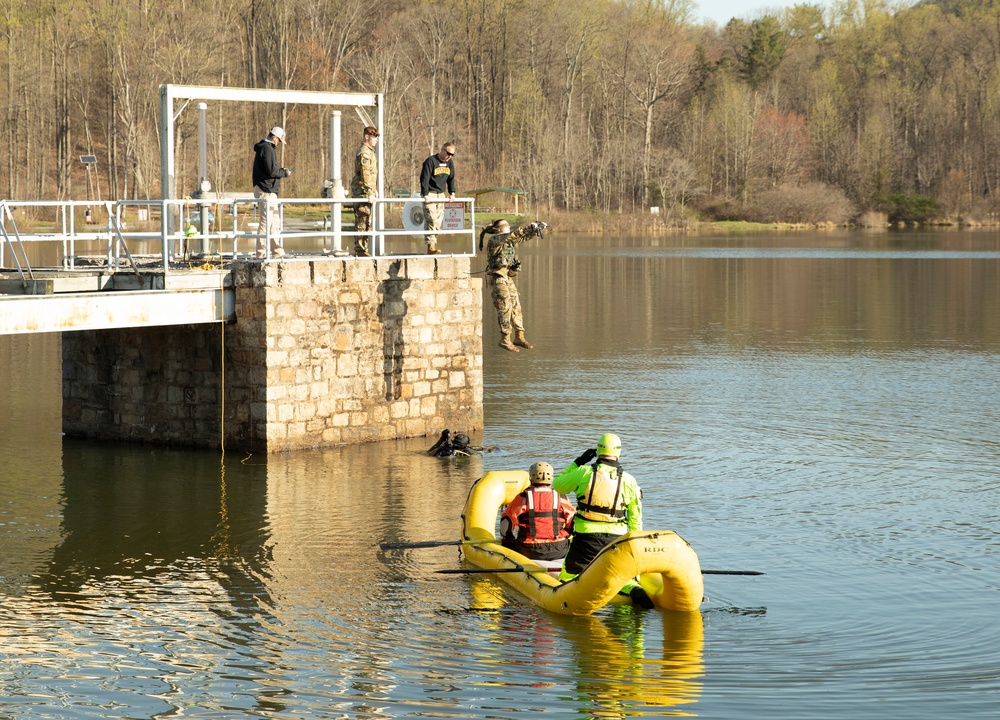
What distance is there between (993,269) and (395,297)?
1593 inches

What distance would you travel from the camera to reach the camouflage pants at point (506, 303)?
66.9 ft

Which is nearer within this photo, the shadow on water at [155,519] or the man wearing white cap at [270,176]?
the shadow on water at [155,519]

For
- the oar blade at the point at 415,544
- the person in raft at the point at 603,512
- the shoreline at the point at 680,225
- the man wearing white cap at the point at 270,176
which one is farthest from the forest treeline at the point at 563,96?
the person in raft at the point at 603,512

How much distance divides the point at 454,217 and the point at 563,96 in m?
79.3

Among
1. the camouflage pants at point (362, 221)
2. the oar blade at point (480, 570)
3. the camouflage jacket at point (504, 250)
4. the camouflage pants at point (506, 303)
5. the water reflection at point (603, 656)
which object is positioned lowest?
the water reflection at point (603, 656)

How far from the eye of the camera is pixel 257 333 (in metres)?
18.5

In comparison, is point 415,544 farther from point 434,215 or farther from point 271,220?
point 434,215

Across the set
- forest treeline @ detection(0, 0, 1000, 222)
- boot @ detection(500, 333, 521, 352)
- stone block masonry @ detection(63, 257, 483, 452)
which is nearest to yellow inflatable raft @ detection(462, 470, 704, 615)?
stone block masonry @ detection(63, 257, 483, 452)

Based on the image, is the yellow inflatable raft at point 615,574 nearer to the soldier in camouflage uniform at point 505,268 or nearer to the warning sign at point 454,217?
the soldier in camouflage uniform at point 505,268

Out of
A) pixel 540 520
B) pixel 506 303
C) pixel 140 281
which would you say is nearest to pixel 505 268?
pixel 506 303

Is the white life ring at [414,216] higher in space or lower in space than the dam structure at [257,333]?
higher

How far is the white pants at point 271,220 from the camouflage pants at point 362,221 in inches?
62.7

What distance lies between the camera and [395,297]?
2022 cm

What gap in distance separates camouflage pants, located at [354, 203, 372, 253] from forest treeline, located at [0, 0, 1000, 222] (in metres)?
42.5
